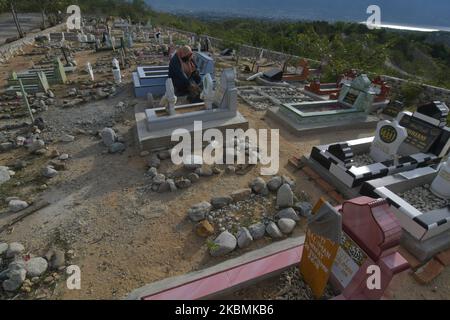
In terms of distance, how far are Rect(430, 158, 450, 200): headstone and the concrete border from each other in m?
2.80

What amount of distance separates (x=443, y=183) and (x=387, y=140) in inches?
50.7

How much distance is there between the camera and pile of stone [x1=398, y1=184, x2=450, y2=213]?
4.32 meters

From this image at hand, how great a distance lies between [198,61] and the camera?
1073 cm

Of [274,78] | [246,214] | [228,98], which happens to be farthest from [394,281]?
[274,78]

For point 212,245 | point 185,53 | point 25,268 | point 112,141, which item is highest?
point 185,53

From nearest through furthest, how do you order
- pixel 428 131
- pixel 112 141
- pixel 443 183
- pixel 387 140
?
1. pixel 443 183
2. pixel 387 140
3. pixel 428 131
4. pixel 112 141

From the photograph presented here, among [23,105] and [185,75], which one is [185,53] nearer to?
[185,75]

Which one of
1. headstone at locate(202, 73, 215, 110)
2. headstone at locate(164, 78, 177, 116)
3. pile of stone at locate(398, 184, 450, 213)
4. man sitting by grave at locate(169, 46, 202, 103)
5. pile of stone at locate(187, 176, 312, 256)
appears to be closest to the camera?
pile of stone at locate(187, 176, 312, 256)

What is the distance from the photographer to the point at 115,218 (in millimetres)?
4203

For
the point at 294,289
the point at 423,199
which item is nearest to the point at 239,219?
the point at 294,289

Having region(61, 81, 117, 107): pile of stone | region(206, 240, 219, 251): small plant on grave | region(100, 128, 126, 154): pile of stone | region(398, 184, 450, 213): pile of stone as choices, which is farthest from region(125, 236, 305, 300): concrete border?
region(61, 81, 117, 107): pile of stone

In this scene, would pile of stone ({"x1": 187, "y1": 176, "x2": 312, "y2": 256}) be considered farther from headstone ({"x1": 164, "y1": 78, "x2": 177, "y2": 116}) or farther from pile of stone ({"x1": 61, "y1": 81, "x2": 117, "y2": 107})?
pile of stone ({"x1": 61, "y1": 81, "x2": 117, "y2": 107})

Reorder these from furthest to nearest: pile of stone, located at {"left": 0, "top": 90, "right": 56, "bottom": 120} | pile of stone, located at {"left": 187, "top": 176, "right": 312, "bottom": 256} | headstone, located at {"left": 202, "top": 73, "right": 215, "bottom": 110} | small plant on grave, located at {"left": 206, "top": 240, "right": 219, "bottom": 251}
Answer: pile of stone, located at {"left": 0, "top": 90, "right": 56, "bottom": 120}
headstone, located at {"left": 202, "top": 73, "right": 215, "bottom": 110}
pile of stone, located at {"left": 187, "top": 176, "right": 312, "bottom": 256}
small plant on grave, located at {"left": 206, "top": 240, "right": 219, "bottom": 251}
